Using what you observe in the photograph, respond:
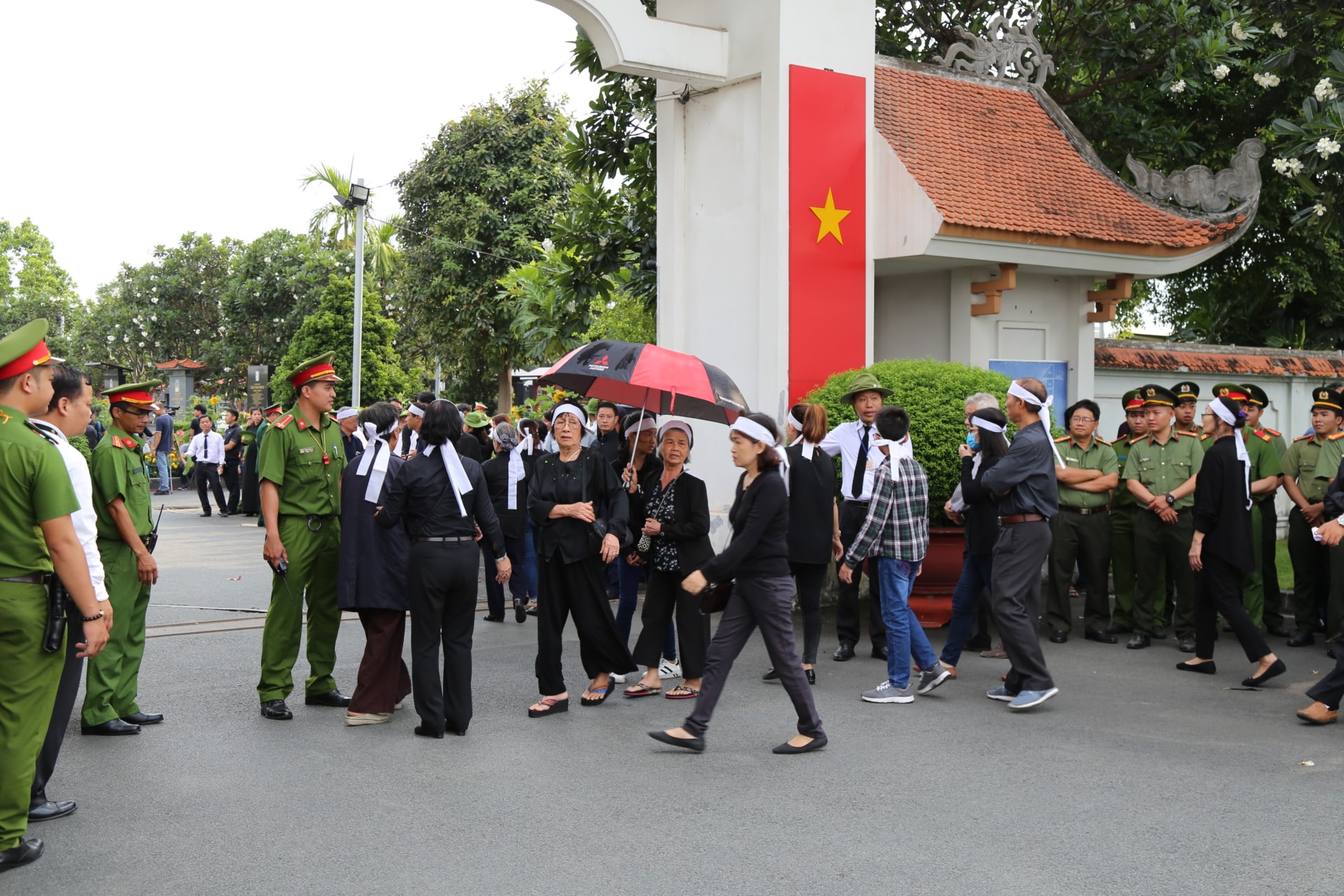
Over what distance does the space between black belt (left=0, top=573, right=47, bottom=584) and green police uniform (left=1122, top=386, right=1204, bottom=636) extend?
820cm

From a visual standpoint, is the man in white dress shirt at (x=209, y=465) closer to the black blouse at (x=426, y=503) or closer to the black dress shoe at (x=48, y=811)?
the black blouse at (x=426, y=503)

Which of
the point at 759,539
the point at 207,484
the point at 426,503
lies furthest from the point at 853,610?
the point at 207,484

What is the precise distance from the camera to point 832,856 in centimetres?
500

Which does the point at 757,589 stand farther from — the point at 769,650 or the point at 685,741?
the point at 685,741

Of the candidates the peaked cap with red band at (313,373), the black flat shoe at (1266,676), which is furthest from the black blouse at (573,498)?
the black flat shoe at (1266,676)

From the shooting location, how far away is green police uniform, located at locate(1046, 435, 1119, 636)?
1007cm

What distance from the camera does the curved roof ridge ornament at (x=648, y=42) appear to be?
11.6 meters

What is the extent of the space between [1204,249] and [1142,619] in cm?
585

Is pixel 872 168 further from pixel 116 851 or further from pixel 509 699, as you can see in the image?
pixel 116 851

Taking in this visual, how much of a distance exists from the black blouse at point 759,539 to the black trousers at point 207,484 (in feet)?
60.7

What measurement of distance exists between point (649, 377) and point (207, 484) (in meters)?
18.3

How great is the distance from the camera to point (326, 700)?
780 centimetres

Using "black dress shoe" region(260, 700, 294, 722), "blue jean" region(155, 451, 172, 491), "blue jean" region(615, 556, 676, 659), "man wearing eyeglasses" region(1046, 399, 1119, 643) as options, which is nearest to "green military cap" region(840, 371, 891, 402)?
"man wearing eyeglasses" region(1046, 399, 1119, 643)

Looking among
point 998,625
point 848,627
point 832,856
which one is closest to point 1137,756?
point 998,625
